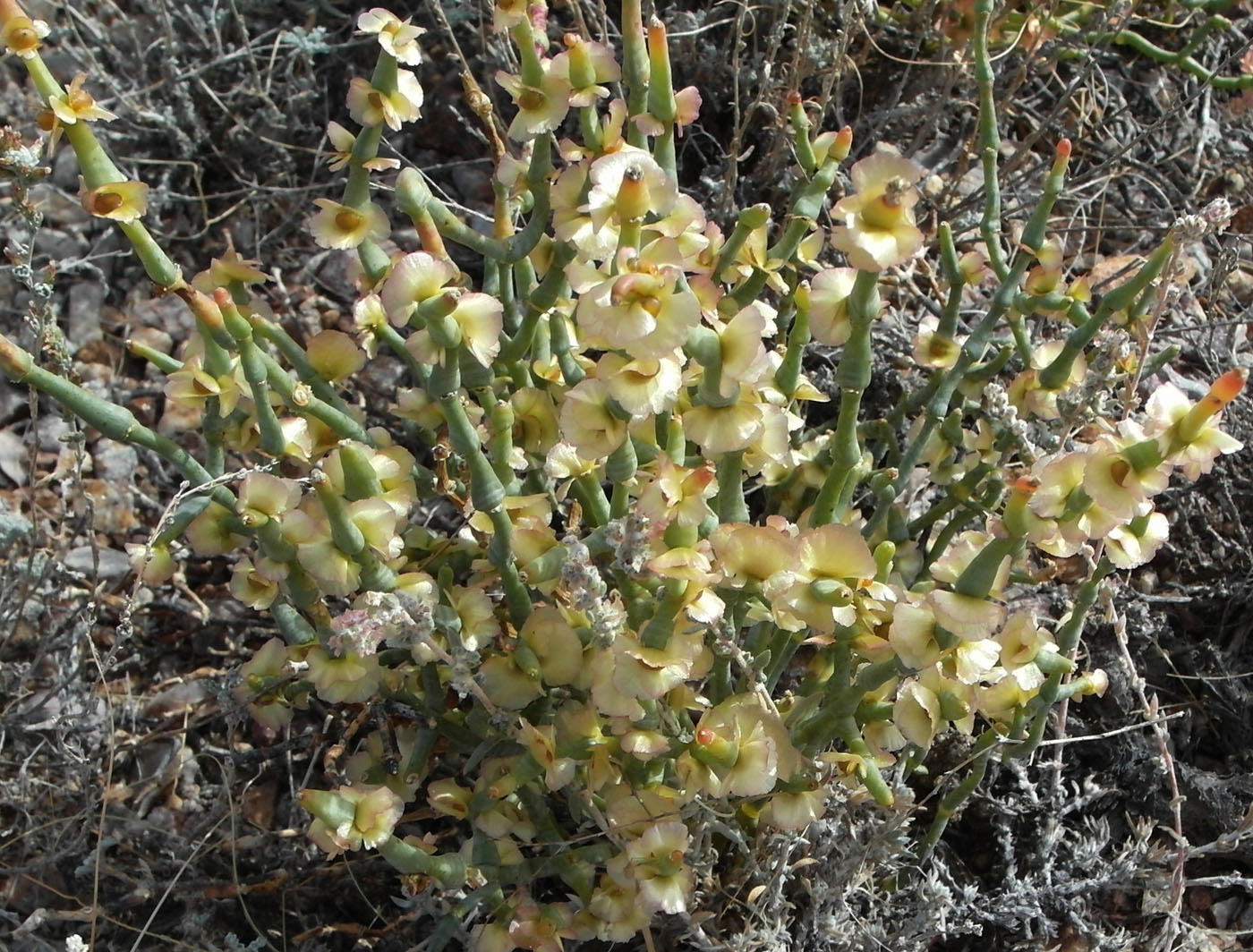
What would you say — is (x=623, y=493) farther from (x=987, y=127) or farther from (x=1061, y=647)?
(x=987, y=127)

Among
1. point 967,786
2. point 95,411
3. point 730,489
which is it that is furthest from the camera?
point 967,786

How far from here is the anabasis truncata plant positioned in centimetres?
99

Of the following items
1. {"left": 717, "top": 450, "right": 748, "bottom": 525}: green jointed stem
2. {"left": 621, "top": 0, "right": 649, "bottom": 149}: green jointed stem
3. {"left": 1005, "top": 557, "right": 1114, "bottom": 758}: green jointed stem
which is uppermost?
{"left": 621, "top": 0, "right": 649, "bottom": 149}: green jointed stem

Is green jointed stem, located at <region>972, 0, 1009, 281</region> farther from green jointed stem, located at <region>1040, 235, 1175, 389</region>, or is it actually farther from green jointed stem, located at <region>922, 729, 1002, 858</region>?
green jointed stem, located at <region>922, 729, 1002, 858</region>

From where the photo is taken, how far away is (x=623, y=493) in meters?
1.22

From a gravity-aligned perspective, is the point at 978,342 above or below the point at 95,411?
below

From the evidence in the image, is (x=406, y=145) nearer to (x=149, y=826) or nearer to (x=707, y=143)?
(x=707, y=143)

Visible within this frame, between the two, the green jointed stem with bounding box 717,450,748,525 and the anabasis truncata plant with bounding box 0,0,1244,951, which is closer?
the anabasis truncata plant with bounding box 0,0,1244,951

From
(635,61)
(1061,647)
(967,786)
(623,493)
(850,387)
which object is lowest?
(967,786)

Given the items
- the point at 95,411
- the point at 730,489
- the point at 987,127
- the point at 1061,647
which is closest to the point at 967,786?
the point at 1061,647

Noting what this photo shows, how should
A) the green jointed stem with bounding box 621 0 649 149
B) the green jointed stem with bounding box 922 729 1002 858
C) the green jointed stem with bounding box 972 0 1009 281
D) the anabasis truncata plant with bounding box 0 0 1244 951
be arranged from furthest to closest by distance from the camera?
the green jointed stem with bounding box 972 0 1009 281, the green jointed stem with bounding box 922 729 1002 858, the green jointed stem with bounding box 621 0 649 149, the anabasis truncata plant with bounding box 0 0 1244 951

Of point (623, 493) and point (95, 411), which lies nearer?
point (95, 411)

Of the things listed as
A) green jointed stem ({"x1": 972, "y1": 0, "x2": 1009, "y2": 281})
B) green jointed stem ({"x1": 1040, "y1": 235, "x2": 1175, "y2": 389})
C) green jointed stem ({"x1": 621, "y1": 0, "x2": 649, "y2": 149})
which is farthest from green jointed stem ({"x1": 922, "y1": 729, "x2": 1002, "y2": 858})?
green jointed stem ({"x1": 621, "y1": 0, "x2": 649, "y2": 149})

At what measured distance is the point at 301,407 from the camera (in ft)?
3.89
